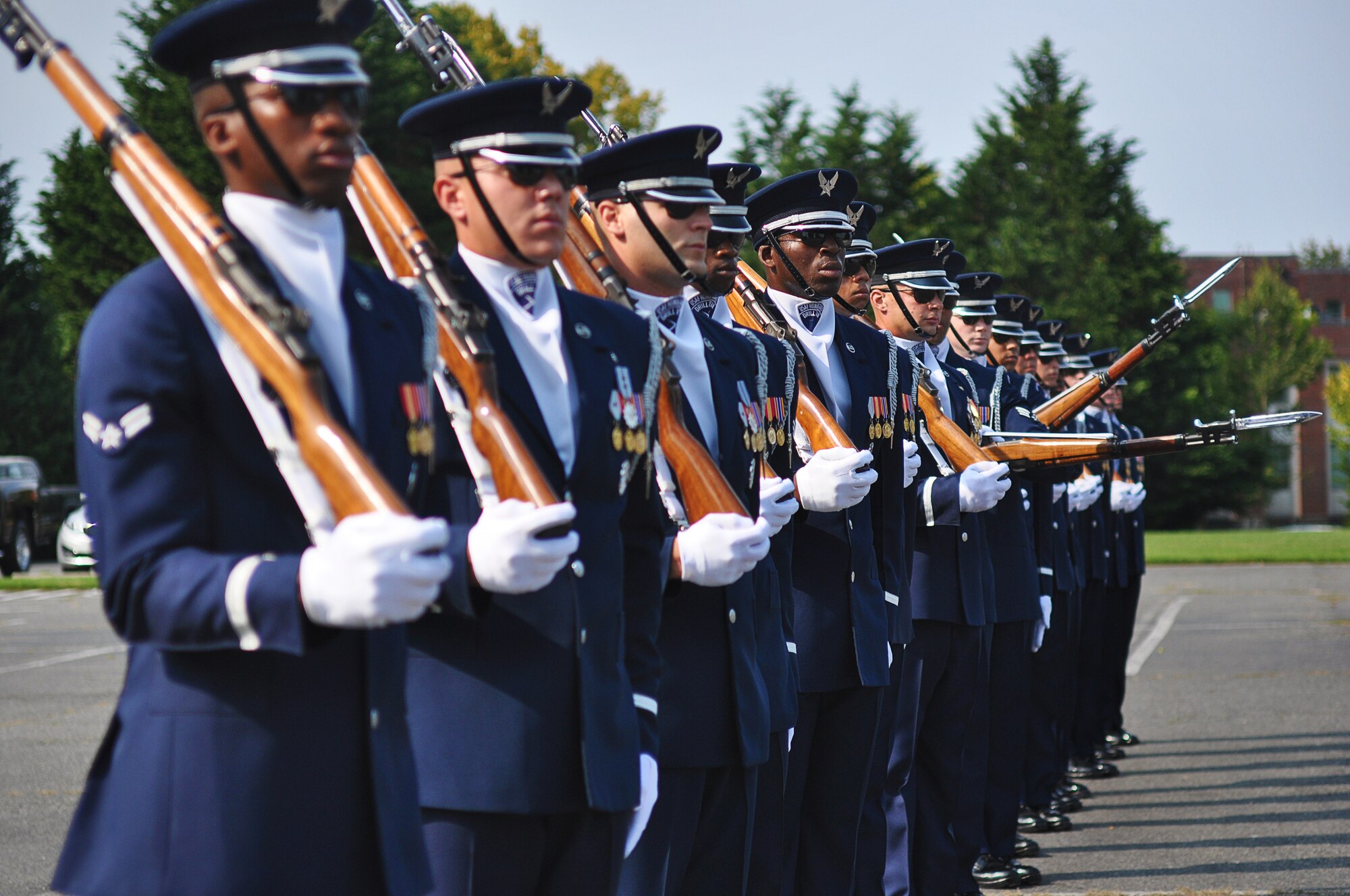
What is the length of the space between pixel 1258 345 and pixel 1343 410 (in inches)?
152

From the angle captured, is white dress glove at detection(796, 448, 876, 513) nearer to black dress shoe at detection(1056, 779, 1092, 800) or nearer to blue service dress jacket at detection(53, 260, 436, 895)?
blue service dress jacket at detection(53, 260, 436, 895)

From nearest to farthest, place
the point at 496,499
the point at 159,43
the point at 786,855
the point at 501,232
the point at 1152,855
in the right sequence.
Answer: the point at 159,43, the point at 496,499, the point at 501,232, the point at 786,855, the point at 1152,855

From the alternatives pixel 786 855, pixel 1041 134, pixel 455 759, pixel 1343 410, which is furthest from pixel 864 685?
pixel 1343 410

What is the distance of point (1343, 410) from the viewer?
5172cm

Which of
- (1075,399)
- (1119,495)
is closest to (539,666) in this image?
(1075,399)

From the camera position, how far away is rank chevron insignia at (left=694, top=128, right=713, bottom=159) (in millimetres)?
3795

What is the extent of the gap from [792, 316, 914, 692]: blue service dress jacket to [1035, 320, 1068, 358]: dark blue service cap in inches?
175

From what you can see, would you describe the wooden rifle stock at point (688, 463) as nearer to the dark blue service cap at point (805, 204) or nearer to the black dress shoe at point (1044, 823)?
the dark blue service cap at point (805, 204)

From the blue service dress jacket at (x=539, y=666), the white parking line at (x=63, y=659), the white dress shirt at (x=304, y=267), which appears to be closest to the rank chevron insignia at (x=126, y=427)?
the white dress shirt at (x=304, y=267)

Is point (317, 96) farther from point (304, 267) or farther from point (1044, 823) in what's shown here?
point (1044, 823)

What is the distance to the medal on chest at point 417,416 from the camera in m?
Answer: 2.47

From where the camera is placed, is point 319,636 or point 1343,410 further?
point 1343,410

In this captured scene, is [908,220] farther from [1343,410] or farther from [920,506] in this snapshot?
[920,506]

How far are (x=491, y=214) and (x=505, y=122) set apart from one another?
170mm
